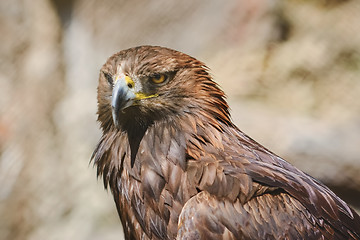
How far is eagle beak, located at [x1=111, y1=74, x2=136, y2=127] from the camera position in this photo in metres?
2.54

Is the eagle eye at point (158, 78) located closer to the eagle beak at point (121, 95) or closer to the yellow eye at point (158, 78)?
the yellow eye at point (158, 78)

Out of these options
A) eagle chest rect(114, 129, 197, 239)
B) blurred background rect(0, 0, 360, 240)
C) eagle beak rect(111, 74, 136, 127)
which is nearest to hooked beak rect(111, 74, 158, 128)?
eagle beak rect(111, 74, 136, 127)

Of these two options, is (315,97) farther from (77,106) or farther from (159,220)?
(159,220)

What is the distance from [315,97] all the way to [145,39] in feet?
4.72

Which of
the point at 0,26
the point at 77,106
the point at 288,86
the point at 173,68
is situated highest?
the point at 0,26

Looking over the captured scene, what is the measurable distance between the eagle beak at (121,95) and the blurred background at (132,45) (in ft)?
6.29

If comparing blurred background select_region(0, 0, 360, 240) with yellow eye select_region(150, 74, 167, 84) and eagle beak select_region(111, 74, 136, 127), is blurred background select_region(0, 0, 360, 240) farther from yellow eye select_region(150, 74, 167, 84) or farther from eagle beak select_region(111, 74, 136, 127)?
eagle beak select_region(111, 74, 136, 127)

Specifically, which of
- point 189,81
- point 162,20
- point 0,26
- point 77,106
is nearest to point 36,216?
point 77,106

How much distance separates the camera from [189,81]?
2.72 meters

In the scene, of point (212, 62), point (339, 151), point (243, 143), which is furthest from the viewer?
point (212, 62)

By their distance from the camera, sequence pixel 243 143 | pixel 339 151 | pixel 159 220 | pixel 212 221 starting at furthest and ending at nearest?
pixel 339 151
pixel 243 143
pixel 159 220
pixel 212 221

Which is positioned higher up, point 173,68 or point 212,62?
point 212,62

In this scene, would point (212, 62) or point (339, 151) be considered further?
point (212, 62)

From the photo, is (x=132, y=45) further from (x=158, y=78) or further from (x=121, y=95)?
(x=121, y=95)
